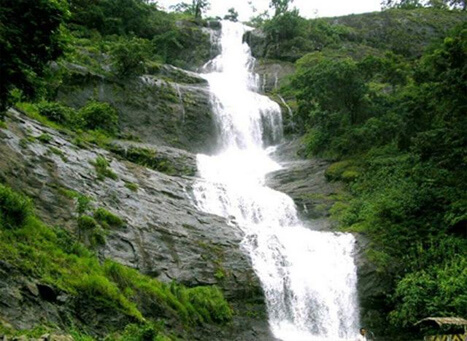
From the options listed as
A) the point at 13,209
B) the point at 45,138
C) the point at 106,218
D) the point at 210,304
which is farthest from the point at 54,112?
the point at 210,304

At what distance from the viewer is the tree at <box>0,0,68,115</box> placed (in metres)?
8.95

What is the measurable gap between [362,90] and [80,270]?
19.9 metres

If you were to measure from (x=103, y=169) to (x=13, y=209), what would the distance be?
723 cm

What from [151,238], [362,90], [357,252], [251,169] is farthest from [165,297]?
[362,90]

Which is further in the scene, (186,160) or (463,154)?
(186,160)

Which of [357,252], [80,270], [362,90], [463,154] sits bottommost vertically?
[357,252]

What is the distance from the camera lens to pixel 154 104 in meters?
30.8

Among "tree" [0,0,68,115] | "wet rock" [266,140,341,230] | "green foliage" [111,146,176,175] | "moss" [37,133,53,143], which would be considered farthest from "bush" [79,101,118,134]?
"tree" [0,0,68,115]

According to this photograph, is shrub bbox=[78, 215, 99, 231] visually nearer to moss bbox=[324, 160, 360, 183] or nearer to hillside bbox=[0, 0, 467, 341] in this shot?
hillside bbox=[0, 0, 467, 341]

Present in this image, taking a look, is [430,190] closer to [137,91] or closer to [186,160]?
[186,160]

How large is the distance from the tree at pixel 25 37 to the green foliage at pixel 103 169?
8359 millimetres

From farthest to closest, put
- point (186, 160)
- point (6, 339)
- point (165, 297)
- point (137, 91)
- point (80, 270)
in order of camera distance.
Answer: point (137, 91)
point (186, 160)
point (165, 297)
point (80, 270)
point (6, 339)

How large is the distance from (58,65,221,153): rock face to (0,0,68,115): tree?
1774cm

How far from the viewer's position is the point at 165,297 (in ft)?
45.7
